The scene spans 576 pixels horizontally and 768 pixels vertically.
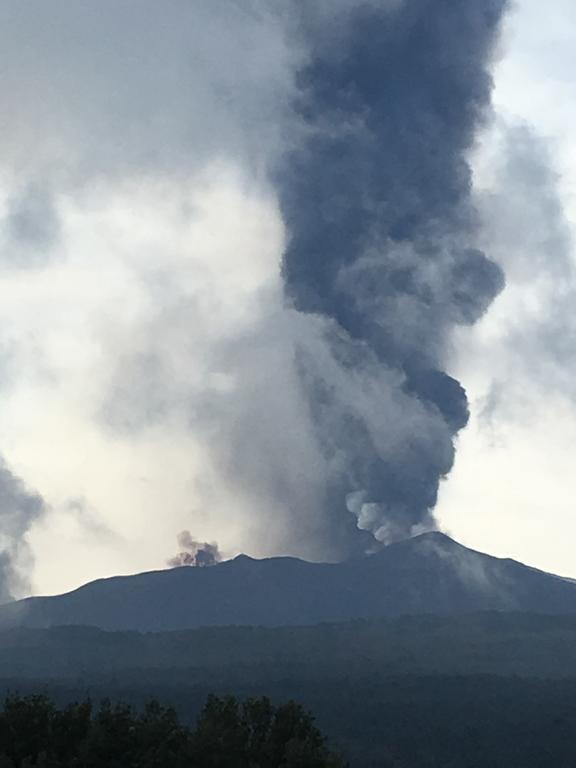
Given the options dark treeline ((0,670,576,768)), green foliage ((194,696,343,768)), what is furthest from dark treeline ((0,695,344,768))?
dark treeline ((0,670,576,768))

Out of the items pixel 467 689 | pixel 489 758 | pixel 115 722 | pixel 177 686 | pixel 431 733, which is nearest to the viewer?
pixel 115 722

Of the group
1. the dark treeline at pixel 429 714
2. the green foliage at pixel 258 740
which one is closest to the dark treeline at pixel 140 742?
the green foliage at pixel 258 740

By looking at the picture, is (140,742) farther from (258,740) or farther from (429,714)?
(429,714)

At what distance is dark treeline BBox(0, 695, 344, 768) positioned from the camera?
61812 millimetres

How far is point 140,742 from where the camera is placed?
208 ft

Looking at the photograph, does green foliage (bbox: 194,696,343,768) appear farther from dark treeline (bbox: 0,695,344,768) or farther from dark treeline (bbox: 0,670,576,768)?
dark treeline (bbox: 0,670,576,768)

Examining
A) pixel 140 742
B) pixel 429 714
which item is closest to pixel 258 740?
pixel 140 742

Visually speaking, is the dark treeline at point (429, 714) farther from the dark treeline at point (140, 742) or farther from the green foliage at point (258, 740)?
the dark treeline at point (140, 742)

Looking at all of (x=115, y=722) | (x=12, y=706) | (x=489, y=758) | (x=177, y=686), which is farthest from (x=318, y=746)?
(x=177, y=686)

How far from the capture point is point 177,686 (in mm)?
188375

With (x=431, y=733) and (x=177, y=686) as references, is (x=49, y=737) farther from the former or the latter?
(x=177, y=686)

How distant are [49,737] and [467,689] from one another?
120339mm

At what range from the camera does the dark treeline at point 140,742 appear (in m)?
61.8

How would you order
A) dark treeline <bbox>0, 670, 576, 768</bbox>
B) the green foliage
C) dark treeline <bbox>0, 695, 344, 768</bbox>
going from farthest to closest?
1. dark treeline <bbox>0, 670, 576, 768</bbox>
2. the green foliage
3. dark treeline <bbox>0, 695, 344, 768</bbox>
